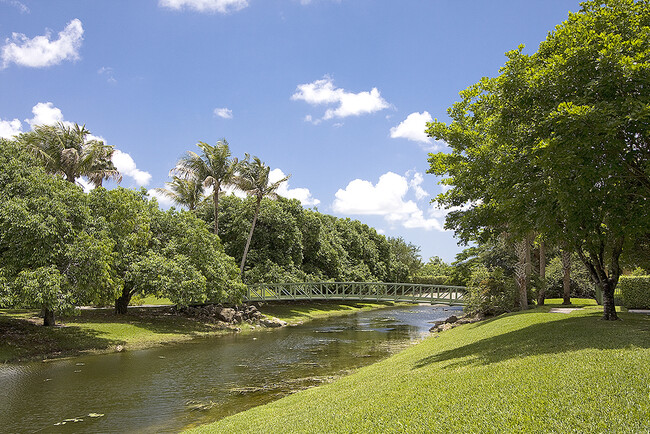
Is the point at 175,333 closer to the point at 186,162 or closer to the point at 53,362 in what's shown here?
the point at 53,362

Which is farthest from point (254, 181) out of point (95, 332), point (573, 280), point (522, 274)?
point (573, 280)

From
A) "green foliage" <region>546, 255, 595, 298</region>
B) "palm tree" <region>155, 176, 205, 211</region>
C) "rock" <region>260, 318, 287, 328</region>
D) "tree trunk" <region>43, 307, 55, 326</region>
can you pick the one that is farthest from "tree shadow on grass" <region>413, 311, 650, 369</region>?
"palm tree" <region>155, 176, 205, 211</region>

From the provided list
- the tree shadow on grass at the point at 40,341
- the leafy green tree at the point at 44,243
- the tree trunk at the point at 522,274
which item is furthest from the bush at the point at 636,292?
the tree shadow on grass at the point at 40,341

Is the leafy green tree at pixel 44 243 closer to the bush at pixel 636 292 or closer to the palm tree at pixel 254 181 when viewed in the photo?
the palm tree at pixel 254 181

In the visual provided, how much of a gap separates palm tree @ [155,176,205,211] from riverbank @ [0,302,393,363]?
1741cm

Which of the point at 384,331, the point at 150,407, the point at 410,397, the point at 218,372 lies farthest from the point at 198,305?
the point at 410,397

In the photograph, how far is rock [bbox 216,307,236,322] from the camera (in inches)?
1286

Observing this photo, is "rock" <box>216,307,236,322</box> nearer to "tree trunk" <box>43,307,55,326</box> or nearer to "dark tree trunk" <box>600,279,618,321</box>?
"tree trunk" <box>43,307,55,326</box>

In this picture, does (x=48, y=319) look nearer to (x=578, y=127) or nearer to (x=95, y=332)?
(x=95, y=332)

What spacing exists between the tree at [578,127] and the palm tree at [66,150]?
26597 millimetres

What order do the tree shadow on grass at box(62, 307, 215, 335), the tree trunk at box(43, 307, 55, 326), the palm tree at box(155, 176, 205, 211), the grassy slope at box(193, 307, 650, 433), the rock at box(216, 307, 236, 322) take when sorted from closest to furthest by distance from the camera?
the grassy slope at box(193, 307, 650, 433) < the tree trunk at box(43, 307, 55, 326) < the tree shadow on grass at box(62, 307, 215, 335) < the rock at box(216, 307, 236, 322) < the palm tree at box(155, 176, 205, 211)

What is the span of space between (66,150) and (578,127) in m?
30.0

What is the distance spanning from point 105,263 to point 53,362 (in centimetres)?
468

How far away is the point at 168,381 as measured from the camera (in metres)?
16.1
